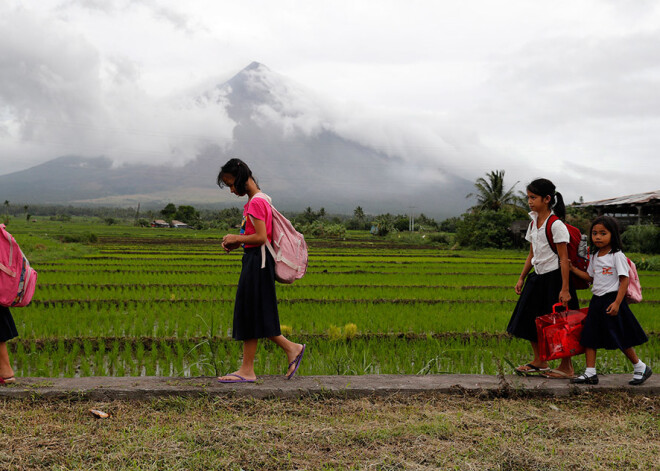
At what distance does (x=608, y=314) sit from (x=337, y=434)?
6.27ft

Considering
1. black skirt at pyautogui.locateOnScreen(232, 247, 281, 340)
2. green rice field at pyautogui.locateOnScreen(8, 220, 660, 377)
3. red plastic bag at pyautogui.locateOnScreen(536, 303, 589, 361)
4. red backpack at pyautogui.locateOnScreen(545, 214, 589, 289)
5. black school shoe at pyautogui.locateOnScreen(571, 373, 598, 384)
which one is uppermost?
red backpack at pyautogui.locateOnScreen(545, 214, 589, 289)

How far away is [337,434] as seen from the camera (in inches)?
99.0

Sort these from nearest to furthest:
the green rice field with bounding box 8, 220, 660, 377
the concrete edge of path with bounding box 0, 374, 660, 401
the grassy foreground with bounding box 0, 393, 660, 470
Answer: the grassy foreground with bounding box 0, 393, 660, 470 → the concrete edge of path with bounding box 0, 374, 660, 401 → the green rice field with bounding box 8, 220, 660, 377

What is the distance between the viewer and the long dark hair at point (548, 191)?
3439 mm

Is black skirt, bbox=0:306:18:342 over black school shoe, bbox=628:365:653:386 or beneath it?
over

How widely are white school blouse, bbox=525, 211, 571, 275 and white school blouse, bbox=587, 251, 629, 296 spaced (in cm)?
24

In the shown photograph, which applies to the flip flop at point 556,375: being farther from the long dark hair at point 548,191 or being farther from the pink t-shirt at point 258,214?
the pink t-shirt at point 258,214

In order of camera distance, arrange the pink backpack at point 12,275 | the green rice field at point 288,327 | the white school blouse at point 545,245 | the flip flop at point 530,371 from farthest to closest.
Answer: the green rice field at point 288,327 → the flip flop at point 530,371 → the white school blouse at point 545,245 → the pink backpack at point 12,275

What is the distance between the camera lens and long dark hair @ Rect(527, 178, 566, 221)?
3439 mm

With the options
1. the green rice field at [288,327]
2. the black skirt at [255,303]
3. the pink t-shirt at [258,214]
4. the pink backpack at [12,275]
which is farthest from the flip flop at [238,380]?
the pink backpack at [12,275]

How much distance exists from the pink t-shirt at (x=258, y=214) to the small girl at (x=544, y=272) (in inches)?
66.1

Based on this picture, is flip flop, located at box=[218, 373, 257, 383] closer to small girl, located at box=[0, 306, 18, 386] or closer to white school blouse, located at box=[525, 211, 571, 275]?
small girl, located at box=[0, 306, 18, 386]

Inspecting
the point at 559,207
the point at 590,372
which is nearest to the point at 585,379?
the point at 590,372

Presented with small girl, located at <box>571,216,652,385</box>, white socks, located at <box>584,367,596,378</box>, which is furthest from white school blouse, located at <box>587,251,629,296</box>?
white socks, located at <box>584,367,596,378</box>
